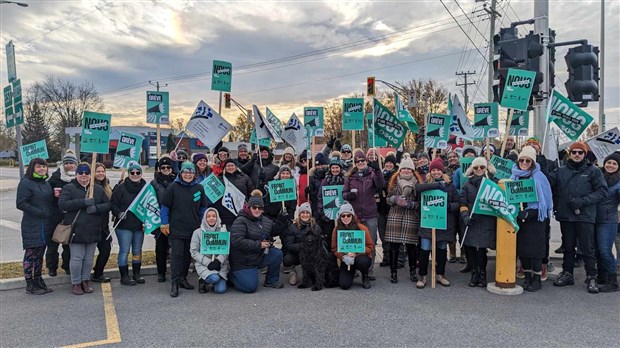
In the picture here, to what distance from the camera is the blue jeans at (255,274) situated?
6328 millimetres

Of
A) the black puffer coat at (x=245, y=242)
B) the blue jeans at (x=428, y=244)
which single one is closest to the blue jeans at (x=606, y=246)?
the blue jeans at (x=428, y=244)

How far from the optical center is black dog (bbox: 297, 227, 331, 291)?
649 centimetres

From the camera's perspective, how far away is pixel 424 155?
26.6 ft

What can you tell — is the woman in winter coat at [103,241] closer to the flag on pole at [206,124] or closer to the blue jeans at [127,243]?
the blue jeans at [127,243]

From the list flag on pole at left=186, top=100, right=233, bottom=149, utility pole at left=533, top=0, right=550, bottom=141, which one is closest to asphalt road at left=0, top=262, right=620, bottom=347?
flag on pole at left=186, top=100, right=233, bottom=149

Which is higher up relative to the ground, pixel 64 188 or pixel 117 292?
pixel 64 188

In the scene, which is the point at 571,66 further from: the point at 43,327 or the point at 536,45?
the point at 43,327

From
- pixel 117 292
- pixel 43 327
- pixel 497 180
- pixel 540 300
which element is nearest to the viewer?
pixel 43 327

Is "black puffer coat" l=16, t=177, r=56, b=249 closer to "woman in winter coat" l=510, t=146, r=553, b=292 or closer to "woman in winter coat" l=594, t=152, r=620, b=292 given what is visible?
"woman in winter coat" l=510, t=146, r=553, b=292

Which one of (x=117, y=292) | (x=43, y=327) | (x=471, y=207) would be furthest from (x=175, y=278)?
(x=471, y=207)

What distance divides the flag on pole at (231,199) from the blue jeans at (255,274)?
0.91 metres

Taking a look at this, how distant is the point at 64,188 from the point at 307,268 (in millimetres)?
3634

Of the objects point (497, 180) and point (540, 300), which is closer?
point (540, 300)

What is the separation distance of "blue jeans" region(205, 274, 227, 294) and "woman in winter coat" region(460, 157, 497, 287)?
362 cm
